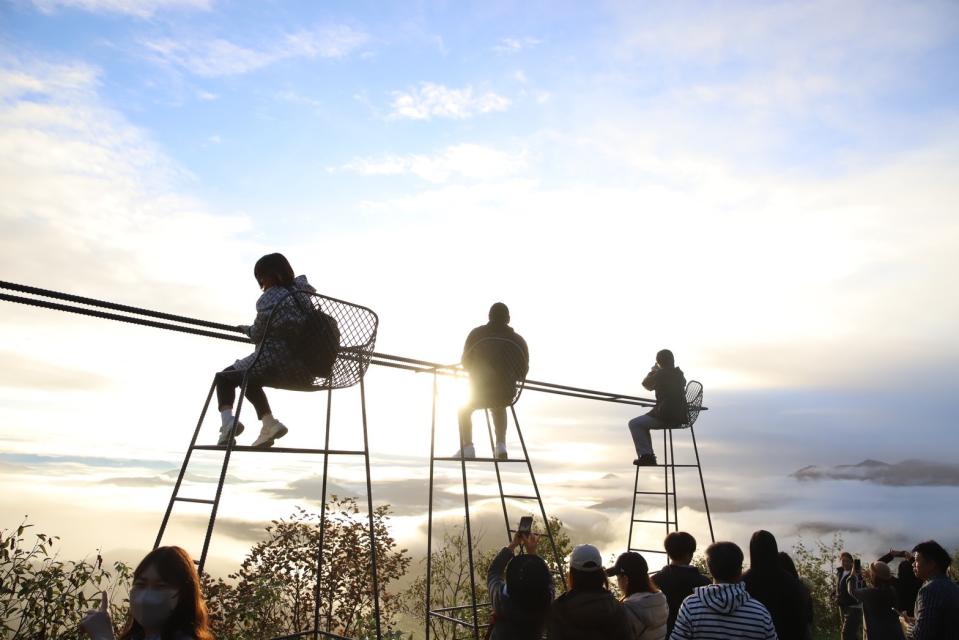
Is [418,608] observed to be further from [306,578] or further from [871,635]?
[871,635]

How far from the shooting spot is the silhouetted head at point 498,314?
19.7 ft

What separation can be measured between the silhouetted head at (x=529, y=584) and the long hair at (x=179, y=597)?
60.8 inches

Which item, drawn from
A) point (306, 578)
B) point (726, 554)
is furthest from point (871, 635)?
point (306, 578)

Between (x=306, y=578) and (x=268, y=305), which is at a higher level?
(x=268, y=305)

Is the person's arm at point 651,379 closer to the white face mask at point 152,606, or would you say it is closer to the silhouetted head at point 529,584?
the silhouetted head at point 529,584

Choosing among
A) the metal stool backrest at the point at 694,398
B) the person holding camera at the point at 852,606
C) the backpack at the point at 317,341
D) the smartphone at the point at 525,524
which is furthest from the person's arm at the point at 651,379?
the backpack at the point at 317,341

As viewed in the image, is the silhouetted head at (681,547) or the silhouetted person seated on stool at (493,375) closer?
the silhouetted head at (681,547)

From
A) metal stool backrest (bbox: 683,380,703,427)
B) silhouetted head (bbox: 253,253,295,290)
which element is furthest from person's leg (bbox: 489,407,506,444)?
metal stool backrest (bbox: 683,380,703,427)

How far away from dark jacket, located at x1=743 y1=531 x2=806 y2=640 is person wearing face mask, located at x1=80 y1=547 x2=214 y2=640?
3.01m

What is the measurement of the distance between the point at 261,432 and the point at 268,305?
2.15 ft

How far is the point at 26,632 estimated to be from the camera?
567 centimetres

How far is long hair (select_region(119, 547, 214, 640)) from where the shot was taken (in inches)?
94.4

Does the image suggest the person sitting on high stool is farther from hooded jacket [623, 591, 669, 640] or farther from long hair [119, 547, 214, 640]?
long hair [119, 547, 214, 640]

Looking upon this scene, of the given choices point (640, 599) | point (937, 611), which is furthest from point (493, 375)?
point (937, 611)
